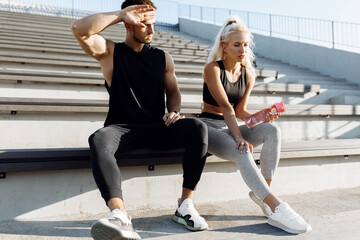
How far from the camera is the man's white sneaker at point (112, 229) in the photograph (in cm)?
101

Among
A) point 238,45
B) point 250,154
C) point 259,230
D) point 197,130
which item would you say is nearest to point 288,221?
point 259,230

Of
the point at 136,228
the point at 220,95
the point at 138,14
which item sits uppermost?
the point at 138,14

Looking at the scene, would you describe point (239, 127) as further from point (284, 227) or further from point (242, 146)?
point (284, 227)

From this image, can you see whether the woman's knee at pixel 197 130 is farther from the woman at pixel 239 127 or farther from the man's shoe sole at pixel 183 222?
the man's shoe sole at pixel 183 222

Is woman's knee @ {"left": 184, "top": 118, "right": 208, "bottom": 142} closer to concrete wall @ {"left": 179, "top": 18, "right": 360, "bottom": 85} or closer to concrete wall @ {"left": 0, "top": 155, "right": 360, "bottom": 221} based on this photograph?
concrete wall @ {"left": 0, "top": 155, "right": 360, "bottom": 221}

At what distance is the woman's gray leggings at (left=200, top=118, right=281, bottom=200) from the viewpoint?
1.33m

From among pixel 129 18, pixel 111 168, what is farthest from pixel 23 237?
pixel 129 18

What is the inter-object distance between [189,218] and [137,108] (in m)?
0.63

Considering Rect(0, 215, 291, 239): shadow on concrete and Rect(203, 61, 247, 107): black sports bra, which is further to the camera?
Rect(203, 61, 247, 107): black sports bra

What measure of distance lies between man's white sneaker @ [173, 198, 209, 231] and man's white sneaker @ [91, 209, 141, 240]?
295mm

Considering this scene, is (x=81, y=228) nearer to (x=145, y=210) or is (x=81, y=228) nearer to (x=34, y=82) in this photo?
(x=145, y=210)

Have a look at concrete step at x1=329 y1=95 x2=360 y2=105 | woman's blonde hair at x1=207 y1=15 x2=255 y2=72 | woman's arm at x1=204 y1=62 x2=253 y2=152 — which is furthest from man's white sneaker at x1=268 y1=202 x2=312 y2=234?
concrete step at x1=329 y1=95 x2=360 y2=105

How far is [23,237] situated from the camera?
119 centimetres

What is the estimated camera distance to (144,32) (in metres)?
1.54
